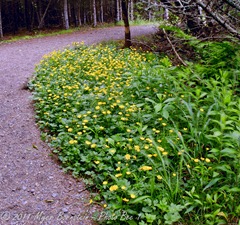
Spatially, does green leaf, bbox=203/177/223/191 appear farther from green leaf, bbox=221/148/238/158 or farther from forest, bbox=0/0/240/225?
green leaf, bbox=221/148/238/158

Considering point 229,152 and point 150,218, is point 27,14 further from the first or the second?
point 150,218

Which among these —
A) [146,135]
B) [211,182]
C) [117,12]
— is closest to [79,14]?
[117,12]

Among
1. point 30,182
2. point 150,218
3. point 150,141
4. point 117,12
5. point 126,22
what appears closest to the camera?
point 150,218

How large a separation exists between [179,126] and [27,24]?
561 inches

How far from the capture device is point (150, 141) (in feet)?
10.6

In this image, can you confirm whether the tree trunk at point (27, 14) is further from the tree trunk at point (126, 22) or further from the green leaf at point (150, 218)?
the green leaf at point (150, 218)

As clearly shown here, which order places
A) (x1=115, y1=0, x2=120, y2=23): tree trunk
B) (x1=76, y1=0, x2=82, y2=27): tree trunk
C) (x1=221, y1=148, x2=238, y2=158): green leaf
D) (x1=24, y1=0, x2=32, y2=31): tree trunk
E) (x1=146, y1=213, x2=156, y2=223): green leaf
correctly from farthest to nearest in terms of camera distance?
(x1=115, y1=0, x2=120, y2=23): tree trunk, (x1=76, y1=0, x2=82, y2=27): tree trunk, (x1=24, y1=0, x2=32, y2=31): tree trunk, (x1=221, y1=148, x2=238, y2=158): green leaf, (x1=146, y1=213, x2=156, y2=223): green leaf

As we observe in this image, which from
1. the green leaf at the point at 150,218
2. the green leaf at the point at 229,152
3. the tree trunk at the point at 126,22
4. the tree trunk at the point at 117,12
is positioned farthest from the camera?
the tree trunk at the point at 117,12

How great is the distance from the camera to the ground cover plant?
2.56 meters

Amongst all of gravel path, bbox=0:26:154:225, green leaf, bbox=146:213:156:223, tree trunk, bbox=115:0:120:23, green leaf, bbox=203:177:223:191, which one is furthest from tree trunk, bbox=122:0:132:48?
tree trunk, bbox=115:0:120:23

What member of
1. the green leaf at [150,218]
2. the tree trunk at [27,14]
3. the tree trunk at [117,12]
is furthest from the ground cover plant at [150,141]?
the tree trunk at [117,12]

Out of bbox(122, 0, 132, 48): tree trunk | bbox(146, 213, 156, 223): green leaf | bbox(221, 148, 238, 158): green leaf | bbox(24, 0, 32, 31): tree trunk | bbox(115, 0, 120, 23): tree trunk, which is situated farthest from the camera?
bbox(115, 0, 120, 23): tree trunk

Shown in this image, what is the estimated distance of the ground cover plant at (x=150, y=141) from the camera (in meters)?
2.56

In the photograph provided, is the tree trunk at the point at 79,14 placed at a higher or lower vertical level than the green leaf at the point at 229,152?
higher
